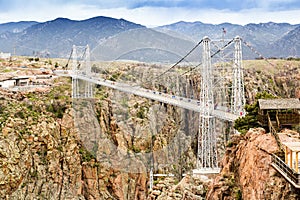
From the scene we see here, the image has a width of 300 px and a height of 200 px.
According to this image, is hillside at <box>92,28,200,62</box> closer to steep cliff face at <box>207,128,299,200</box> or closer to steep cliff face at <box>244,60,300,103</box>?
steep cliff face at <box>244,60,300,103</box>

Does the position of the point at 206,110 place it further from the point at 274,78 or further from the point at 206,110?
the point at 274,78

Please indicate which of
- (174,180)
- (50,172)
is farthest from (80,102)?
(174,180)

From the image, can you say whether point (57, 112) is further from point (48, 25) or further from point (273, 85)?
point (48, 25)

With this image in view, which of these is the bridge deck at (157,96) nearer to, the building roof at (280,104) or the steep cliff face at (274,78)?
the steep cliff face at (274,78)

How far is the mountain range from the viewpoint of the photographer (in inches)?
1169

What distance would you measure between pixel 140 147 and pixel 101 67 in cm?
1474

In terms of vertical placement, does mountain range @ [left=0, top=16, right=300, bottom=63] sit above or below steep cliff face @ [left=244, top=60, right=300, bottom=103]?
above

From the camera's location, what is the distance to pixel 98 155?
2794cm

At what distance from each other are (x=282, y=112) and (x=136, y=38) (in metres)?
20.4

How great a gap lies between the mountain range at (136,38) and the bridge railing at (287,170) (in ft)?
44.1

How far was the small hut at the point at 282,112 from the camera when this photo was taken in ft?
37.9

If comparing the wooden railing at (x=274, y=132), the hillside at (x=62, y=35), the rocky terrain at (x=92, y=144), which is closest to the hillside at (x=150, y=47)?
the rocky terrain at (x=92, y=144)

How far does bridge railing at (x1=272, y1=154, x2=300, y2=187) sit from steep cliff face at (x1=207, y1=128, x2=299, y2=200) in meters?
0.19

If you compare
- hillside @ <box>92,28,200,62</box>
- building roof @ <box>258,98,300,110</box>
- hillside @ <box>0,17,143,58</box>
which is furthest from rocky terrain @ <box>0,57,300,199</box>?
hillside @ <box>0,17,143,58</box>
